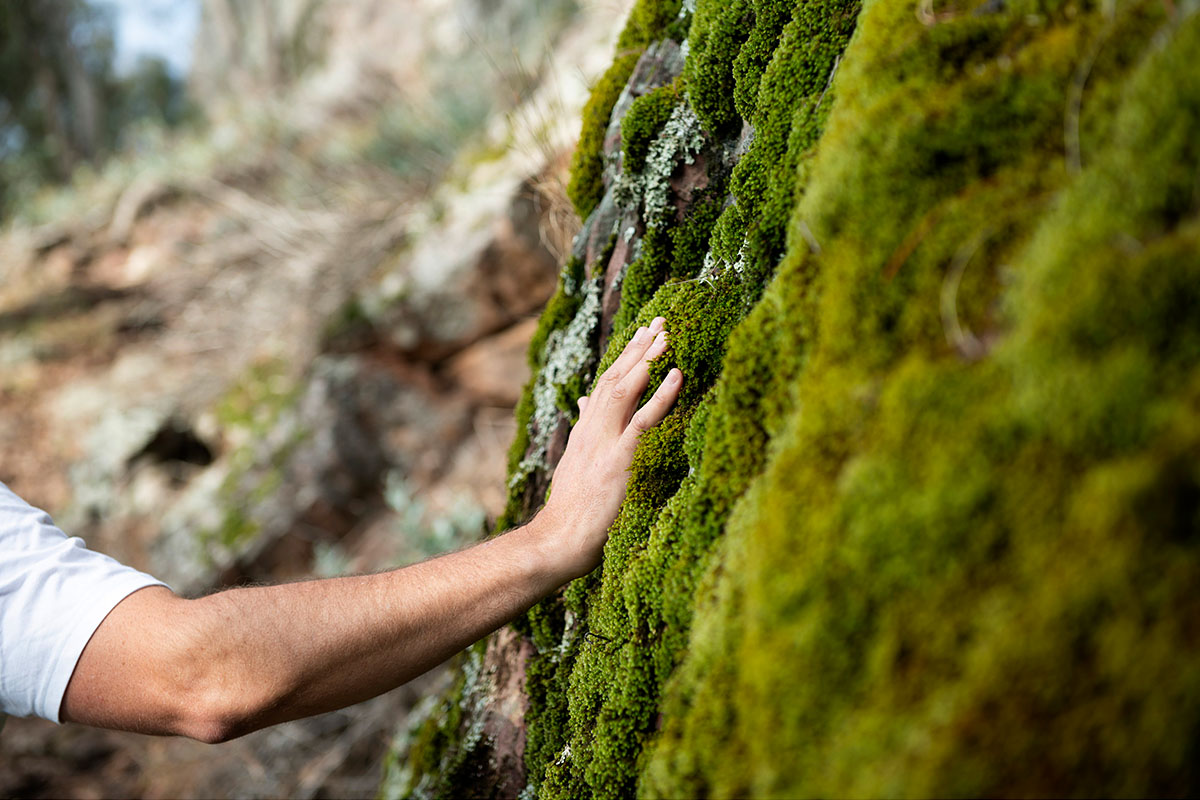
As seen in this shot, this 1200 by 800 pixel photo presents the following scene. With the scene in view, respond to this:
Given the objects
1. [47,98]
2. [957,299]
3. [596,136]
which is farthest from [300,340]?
[47,98]

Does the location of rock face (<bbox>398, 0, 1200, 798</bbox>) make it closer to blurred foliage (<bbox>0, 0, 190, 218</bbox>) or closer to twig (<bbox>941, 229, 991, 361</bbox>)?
twig (<bbox>941, 229, 991, 361</bbox>)

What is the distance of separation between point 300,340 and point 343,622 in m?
5.39

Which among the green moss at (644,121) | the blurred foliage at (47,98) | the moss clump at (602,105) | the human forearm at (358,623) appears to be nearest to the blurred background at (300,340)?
the moss clump at (602,105)

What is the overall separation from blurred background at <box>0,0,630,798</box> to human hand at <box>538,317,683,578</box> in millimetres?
1605

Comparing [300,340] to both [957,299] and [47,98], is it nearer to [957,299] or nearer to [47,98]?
[957,299]

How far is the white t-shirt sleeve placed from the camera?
1601mm

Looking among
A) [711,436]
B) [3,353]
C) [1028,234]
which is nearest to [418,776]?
[711,436]

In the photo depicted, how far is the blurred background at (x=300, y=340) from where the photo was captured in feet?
16.1

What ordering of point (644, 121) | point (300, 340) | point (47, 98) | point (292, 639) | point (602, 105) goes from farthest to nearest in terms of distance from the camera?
point (47, 98) → point (300, 340) → point (602, 105) → point (644, 121) → point (292, 639)

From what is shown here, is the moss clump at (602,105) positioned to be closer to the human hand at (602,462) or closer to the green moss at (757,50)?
the green moss at (757,50)

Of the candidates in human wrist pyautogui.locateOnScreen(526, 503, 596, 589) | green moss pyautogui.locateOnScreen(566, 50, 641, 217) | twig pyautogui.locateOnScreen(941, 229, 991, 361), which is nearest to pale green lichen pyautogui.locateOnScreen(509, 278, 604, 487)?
green moss pyautogui.locateOnScreen(566, 50, 641, 217)

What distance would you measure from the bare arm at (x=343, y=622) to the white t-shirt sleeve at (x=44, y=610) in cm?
3

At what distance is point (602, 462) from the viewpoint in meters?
1.71

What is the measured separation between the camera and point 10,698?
1.67 meters
